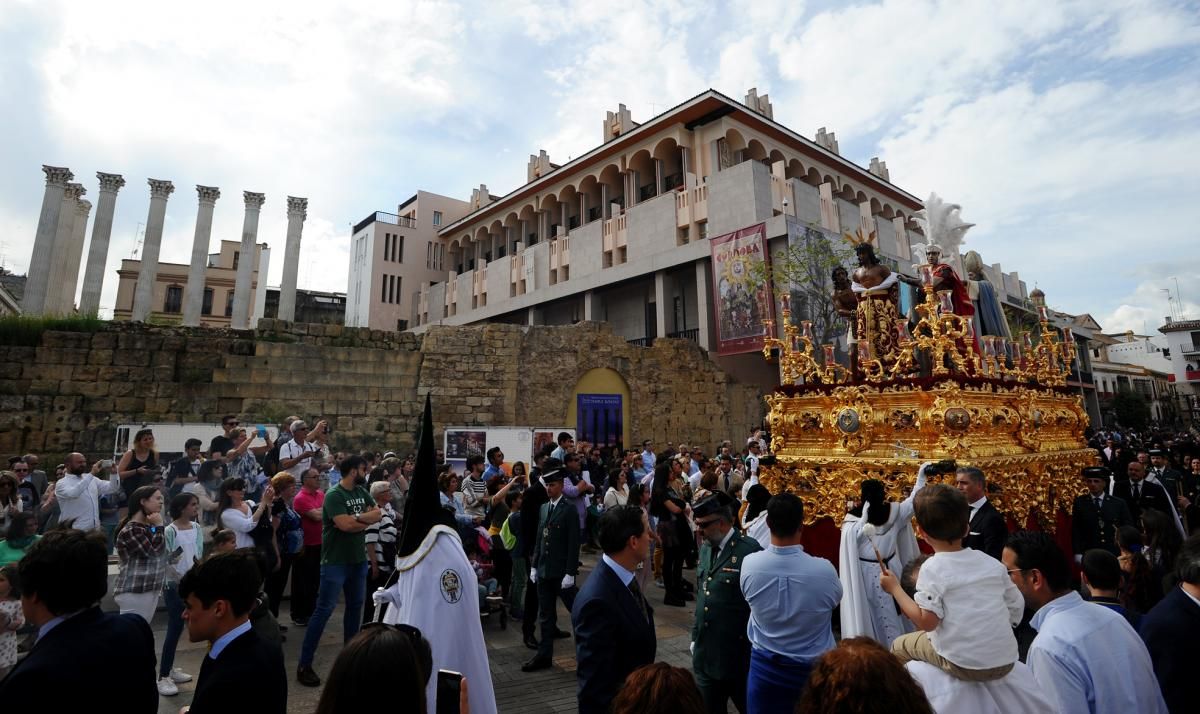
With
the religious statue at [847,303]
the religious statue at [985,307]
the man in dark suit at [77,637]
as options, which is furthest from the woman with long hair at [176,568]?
the religious statue at [985,307]

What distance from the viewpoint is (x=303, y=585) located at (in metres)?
6.37

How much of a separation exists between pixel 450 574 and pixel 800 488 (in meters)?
4.41

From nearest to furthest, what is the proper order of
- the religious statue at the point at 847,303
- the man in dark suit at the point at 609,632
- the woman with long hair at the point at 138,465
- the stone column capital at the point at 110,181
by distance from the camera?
the man in dark suit at the point at 609,632 < the religious statue at the point at 847,303 < the woman with long hair at the point at 138,465 < the stone column capital at the point at 110,181

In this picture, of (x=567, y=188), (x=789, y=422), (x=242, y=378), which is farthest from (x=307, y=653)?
(x=567, y=188)

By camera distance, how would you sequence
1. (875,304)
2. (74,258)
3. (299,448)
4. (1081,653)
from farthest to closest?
(74,258) < (299,448) < (875,304) < (1081,653)

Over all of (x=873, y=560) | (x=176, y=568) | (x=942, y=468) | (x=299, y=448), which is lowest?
(x=176, y=568)

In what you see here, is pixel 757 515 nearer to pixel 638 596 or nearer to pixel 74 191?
pixel 638 596

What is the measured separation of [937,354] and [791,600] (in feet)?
13.1

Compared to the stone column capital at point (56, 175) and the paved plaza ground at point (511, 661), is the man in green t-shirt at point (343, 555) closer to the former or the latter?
the paved plaza ground at point (511, 661)

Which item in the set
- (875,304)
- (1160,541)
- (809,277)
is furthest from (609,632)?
(809,277)

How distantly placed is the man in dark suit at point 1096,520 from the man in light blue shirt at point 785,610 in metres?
4.93

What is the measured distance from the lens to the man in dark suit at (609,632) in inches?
102

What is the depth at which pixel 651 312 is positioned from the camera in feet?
93.1

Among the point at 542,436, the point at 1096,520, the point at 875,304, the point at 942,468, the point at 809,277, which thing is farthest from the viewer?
the point at 809,277
